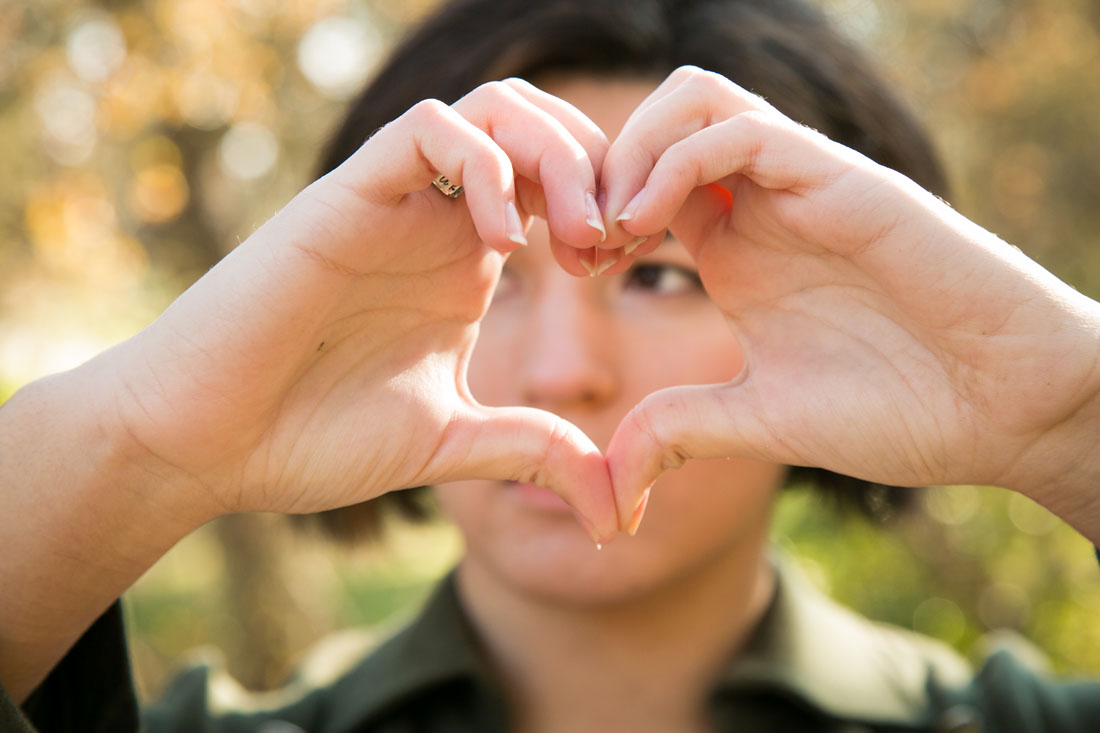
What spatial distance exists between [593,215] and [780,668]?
54.3 inches

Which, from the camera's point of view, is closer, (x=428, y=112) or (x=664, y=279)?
(x=428, y=112)

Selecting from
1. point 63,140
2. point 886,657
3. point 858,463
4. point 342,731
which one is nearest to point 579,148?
point 858,463

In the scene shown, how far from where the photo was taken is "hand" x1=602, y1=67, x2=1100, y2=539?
121 cm

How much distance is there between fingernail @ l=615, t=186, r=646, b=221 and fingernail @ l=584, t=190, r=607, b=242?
0.03m

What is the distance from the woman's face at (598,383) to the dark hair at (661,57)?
0.28 m

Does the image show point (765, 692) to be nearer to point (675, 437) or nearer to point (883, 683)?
point (883, 683)

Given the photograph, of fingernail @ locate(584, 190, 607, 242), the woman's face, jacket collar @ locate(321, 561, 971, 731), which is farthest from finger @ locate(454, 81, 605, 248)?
jacket collar @ locate(321, 561, 971, 731)

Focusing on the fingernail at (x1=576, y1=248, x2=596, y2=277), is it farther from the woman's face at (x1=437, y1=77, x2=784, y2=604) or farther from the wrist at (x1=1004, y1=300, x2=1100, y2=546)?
the wrist at (x1=1004, y1=300, x2=1100, y2=546)

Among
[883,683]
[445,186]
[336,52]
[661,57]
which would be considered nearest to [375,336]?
[445,186]

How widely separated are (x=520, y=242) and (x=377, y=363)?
1.11 feet

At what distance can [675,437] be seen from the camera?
1326 millimetres

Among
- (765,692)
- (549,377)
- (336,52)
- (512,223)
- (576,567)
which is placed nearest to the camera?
(512,223)

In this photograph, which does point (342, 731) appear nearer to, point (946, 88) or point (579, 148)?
point (579, 148)

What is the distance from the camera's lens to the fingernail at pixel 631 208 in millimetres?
1190
